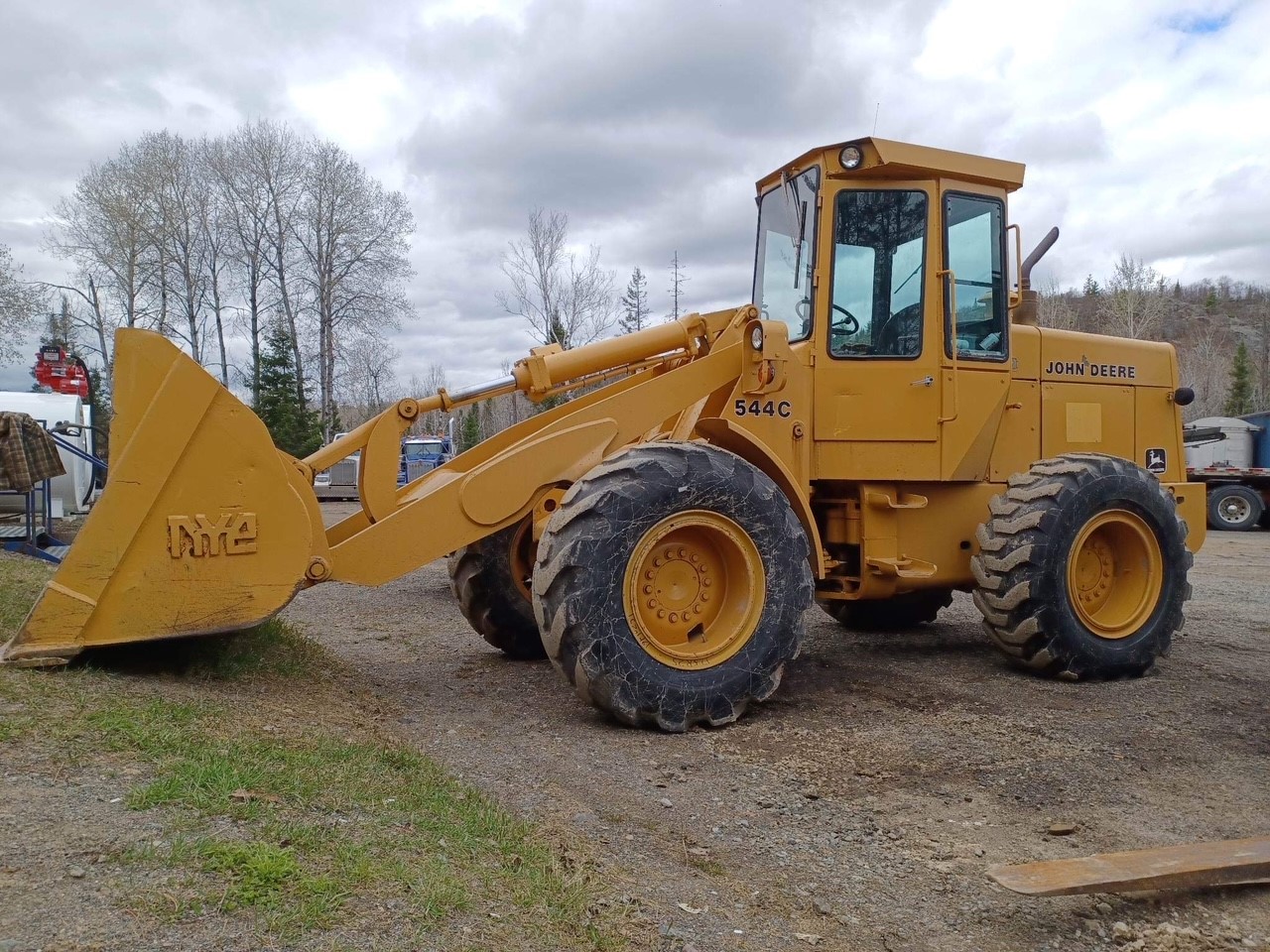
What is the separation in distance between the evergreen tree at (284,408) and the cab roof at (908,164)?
28186mm

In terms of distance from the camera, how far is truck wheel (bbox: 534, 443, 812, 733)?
485 centimetres

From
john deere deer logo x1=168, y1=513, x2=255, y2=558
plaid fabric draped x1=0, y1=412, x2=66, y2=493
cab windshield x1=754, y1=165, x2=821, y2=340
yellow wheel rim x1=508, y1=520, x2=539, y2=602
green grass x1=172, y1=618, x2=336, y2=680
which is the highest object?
cab windshield x1=754, y1=165, x2=821, y2=340

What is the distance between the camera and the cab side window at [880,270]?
6.30 m

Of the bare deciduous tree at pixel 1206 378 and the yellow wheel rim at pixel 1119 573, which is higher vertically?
the bare deciduous tree at pixel 1206 378

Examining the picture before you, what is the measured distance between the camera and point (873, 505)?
20.9 ft

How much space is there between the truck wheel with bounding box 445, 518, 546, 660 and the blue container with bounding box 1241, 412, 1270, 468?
78.1ft

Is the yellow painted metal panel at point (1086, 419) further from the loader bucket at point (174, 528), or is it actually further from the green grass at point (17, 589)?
the green grass at point (17, 589)

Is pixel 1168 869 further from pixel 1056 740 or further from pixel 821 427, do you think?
pixel 821 427

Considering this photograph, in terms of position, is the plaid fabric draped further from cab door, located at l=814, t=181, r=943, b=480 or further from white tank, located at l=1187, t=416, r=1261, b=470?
white tank, located at l=1187, t=416, r=1261, b=470

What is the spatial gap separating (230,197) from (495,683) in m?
39.7

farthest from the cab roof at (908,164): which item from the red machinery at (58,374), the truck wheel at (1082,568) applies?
the red machinery at (58,374)

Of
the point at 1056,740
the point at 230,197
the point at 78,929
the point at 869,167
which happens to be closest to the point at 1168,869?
the point at 1056,740

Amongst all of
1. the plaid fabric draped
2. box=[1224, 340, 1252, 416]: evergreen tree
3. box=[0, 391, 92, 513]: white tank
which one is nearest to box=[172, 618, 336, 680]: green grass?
the plaid fabric draped

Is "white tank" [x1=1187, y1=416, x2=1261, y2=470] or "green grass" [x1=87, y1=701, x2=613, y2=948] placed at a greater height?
"white tank" [x1=1187, y1=416, x2=1261, y2=470]
